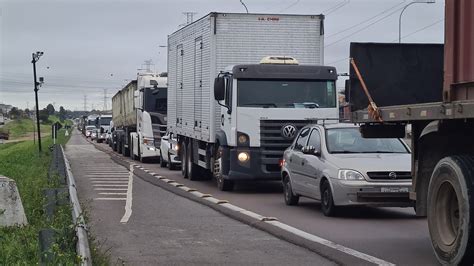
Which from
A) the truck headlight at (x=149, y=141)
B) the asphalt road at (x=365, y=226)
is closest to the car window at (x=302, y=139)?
the asphalt road at (x=365, y=226)

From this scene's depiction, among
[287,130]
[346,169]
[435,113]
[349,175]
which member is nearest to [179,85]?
[287,130]

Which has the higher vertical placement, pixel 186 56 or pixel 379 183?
pixel 186 56

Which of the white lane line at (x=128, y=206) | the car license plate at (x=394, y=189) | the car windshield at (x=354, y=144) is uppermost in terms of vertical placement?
the car windshield at (x=354, y=144)

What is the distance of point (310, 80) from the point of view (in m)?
18.1

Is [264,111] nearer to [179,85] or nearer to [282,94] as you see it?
[282,94]

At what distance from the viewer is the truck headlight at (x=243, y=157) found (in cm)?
1778

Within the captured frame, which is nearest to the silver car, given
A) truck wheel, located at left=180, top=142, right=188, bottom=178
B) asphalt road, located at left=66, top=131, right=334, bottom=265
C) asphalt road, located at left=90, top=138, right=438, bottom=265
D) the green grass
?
asphalt road, located at left=90, top=138, right=438, bottom=265

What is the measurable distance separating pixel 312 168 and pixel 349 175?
126 cm

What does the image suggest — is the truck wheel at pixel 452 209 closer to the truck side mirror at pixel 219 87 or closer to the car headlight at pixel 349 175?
the car headlight at pixel 349 175

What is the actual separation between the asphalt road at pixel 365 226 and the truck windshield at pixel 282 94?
7.09ft

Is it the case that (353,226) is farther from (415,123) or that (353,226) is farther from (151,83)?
(151,83)

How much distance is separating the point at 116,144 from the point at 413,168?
40.6m

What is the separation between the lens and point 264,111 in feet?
58.0

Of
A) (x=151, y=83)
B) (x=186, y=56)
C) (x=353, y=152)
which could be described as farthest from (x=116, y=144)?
(x=353, y=152)
